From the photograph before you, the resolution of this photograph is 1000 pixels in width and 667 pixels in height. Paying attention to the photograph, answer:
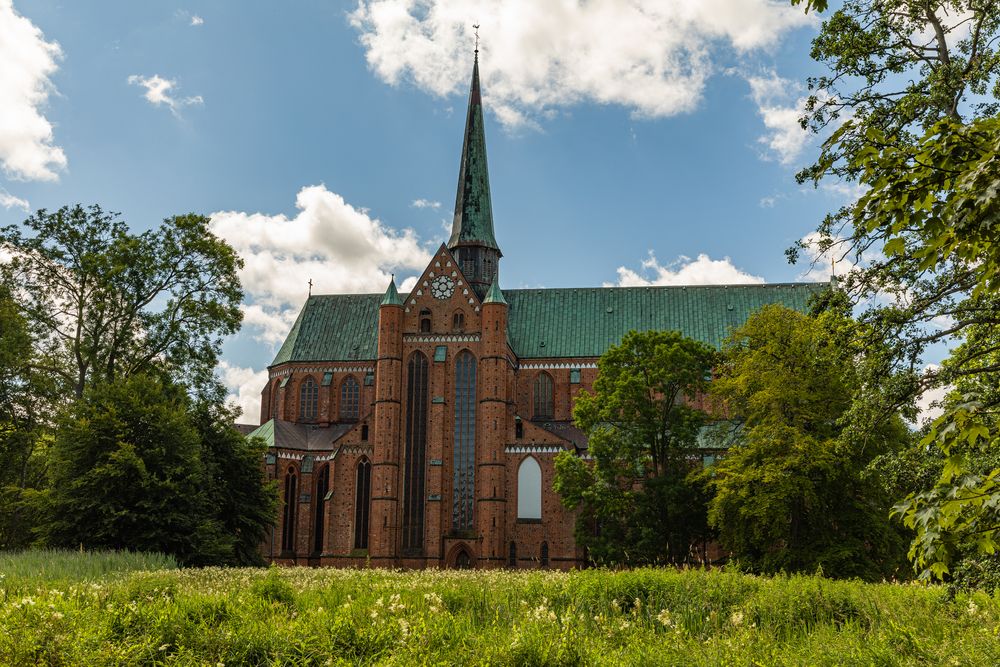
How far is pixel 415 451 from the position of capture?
52438 mm

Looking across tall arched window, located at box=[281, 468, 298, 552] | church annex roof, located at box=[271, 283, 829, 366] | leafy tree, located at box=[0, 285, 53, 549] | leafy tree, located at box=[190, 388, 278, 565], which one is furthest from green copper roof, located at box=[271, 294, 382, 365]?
leafy tree, located at box=[190, 388, 278, 565]

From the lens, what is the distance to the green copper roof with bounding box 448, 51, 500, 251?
60.9 meters

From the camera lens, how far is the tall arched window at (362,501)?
53.2 meters

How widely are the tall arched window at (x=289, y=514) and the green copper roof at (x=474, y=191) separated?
18943 millimetres

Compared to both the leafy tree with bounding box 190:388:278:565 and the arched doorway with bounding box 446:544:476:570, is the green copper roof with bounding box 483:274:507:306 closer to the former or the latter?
the arched doorway with bounding box 446:544:476:570

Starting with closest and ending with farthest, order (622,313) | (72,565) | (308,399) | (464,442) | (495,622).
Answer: (495,622) < (72,565) < (464,442) < (622,313) < (308,399)

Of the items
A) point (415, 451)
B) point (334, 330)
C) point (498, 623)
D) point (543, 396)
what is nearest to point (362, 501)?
point (415, 451)

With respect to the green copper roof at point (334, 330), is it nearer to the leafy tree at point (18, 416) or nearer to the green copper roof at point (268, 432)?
the green copper roof at point (268, 432)

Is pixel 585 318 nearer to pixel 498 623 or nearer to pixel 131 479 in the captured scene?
pixel 131 479

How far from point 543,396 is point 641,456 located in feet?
61.4

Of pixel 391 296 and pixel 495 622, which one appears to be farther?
pixel 391 296

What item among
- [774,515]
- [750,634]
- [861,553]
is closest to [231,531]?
[774,515]

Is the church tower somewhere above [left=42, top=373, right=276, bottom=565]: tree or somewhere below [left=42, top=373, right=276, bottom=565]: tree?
above

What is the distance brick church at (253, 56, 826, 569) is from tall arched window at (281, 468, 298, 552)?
10 cm
